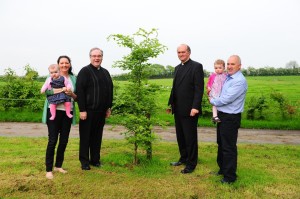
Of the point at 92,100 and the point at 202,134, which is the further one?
the point at 202,134

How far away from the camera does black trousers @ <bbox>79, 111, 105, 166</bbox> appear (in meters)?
7.07

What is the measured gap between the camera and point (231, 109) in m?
6.23

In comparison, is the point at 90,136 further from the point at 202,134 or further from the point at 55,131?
the point at 202,134

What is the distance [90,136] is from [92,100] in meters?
0.92

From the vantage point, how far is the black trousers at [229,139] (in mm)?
6284

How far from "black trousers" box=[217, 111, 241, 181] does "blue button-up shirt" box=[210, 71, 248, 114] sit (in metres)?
0.13

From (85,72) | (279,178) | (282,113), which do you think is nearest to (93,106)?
(85,72)

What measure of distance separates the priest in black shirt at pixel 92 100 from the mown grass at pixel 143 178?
570 mm

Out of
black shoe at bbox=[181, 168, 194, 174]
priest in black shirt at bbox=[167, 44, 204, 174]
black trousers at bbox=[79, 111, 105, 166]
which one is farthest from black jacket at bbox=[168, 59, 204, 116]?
black trousers at bbox=[79, 111, 105, 166]

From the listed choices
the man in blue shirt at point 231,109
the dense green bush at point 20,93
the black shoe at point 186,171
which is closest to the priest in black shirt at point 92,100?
the black shoe at point 186,171

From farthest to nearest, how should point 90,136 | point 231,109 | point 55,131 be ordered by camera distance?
point 90,136, point 55,131, point 231,109

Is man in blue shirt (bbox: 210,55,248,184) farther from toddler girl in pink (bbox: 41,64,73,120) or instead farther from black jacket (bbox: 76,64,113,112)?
toddler girl in pink (bbox: 41,64,73,120)

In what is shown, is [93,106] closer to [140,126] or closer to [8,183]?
[140,126]

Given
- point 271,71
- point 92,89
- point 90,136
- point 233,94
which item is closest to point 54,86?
point 92,89
